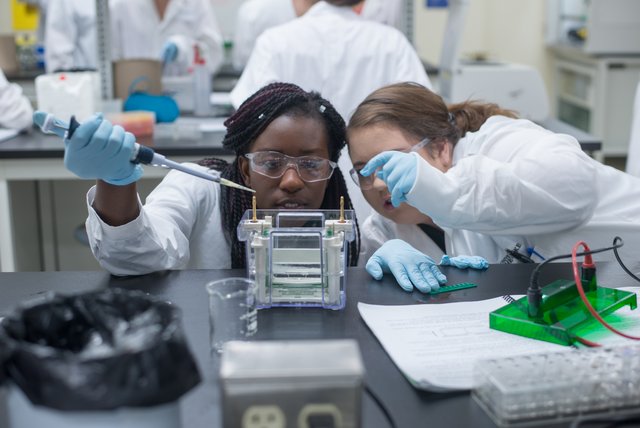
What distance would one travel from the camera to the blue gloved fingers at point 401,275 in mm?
1224

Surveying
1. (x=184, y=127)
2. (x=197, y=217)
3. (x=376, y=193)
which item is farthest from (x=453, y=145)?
(x=184, y=127)

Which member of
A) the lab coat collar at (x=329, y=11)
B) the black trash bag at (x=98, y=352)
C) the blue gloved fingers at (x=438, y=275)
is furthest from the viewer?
the lab coat collar at (x=329, y=11)

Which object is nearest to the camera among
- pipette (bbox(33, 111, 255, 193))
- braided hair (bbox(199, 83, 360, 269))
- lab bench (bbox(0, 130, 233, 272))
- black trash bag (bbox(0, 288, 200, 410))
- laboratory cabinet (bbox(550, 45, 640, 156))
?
black trash bag (bbox(0, 288, 200, 410))

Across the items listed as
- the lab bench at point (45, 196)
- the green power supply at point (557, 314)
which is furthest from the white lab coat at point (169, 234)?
the lab bench at point (45, 196)

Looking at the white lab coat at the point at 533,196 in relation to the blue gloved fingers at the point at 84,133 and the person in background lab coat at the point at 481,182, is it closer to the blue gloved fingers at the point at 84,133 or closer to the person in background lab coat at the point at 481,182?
the person in background lab coat at the point at 481,182

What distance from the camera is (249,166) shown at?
1561 millimetres

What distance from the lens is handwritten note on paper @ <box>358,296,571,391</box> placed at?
2.94 feet

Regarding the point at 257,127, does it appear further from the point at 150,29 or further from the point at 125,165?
the point at 150,29

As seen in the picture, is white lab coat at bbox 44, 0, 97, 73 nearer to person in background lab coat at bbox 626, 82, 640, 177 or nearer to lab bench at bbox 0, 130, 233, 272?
lab bench at bbox 0, 130, 233, 272

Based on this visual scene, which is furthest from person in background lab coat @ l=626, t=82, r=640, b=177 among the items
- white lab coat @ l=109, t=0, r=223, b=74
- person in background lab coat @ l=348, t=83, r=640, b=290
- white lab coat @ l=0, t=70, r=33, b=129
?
white lab coat @ l=109, t=0, r=223, b=74

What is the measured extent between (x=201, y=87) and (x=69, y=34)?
225 cm

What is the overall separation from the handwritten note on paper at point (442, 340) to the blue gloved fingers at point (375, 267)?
0.47 feet

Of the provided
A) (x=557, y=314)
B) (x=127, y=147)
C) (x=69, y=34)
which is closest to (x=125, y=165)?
(x=127, y=147)

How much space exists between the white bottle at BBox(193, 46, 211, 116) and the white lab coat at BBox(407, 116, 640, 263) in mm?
1844
